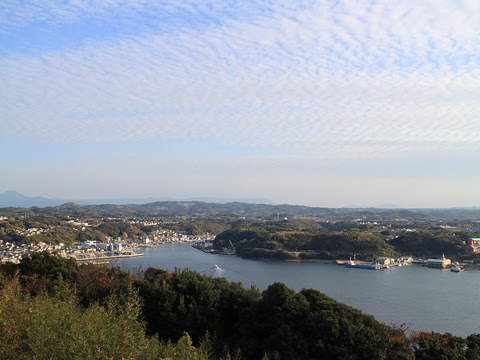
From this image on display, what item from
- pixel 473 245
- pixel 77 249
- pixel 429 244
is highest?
pixel 473 245

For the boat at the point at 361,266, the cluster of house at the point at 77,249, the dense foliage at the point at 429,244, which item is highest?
the dense foliage at the point at 429,244

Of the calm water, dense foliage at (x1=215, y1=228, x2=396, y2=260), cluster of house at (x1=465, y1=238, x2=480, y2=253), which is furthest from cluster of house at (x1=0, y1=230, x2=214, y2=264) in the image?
cluster of house at (x1=465, y1=238, x2=480, y2=253)

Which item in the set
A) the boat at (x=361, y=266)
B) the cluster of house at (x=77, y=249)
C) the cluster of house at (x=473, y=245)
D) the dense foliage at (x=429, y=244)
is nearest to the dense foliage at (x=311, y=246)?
the dense foliage at (x=429, y=244)

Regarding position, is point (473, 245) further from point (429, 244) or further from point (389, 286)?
point (389, 286)

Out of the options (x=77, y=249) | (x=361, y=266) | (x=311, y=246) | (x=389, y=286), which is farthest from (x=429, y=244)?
(x=77, y=249)

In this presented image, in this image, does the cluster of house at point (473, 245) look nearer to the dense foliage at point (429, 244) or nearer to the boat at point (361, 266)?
the dense foliage at point (429, 244)

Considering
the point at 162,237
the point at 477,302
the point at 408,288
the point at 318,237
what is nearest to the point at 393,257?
the point at 318,237

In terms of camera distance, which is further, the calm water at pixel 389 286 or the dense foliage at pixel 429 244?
the dense foliage at pixel 429 244

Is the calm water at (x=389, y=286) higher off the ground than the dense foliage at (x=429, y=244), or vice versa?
the dense foliage at (x=429, y=244)

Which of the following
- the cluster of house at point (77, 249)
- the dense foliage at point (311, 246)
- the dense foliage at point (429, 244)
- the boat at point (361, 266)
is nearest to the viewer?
the boat at point (361, 266)
